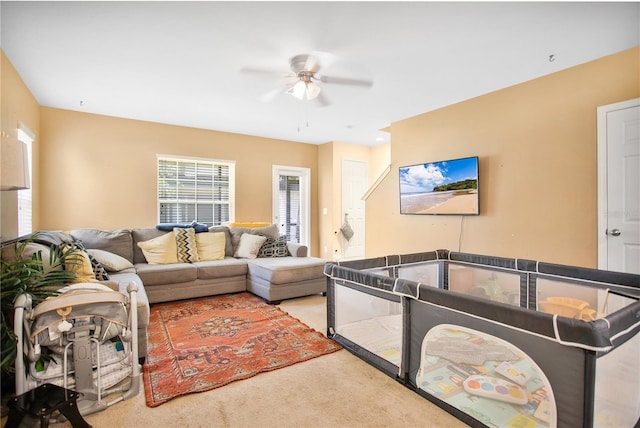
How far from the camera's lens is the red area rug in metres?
2.05

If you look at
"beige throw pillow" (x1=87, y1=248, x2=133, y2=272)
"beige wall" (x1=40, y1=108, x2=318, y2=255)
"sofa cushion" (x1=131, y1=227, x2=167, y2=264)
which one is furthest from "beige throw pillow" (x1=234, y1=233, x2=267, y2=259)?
"beige throw pillow" (x1=87, y1=248, x2=133, y2=272)

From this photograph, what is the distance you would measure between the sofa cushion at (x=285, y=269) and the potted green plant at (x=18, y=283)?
6.23 feet

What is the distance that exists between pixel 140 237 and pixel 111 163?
4.37 ft

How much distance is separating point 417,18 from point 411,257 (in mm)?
1939

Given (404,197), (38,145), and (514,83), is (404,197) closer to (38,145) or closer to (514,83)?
(514,83)

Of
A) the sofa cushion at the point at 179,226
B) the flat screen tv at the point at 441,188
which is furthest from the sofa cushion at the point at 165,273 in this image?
the flat screen tv at the point at 441,188

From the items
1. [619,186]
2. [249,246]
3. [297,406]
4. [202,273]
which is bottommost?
[297,406]

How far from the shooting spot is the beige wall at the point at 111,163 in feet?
13.8

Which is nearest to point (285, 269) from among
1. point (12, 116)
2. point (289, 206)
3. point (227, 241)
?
point (227, 241)

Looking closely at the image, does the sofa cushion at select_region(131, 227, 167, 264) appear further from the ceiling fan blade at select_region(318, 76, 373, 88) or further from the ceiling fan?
the ceiling fan blade at select_region(318, 76, 373, 88)

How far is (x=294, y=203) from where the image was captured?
6574 millimetres

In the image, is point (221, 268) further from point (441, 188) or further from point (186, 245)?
point (441, 188)

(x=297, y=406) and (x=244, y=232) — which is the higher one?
(x=244, y=232)

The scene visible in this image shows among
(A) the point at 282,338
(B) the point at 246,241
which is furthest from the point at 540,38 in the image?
(B) the point at 246,241
